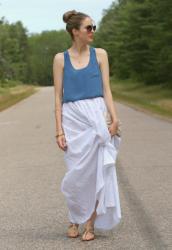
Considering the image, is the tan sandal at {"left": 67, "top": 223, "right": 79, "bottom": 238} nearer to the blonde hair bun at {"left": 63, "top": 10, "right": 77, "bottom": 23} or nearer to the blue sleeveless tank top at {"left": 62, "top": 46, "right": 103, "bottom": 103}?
the blue sleeveless tank top at {"left": 62, "top": 46, "right": 103, "bottom": 103}

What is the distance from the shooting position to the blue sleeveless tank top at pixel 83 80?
5.58 metres

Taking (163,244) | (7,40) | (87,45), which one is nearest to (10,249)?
(163,244)

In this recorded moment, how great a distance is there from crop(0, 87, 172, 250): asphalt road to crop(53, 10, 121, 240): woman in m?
0.37

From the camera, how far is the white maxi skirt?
5523mm

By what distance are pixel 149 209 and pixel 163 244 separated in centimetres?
154

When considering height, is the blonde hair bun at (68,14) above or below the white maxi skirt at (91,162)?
above

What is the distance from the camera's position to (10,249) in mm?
5617

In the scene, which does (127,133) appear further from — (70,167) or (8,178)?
(70,167)

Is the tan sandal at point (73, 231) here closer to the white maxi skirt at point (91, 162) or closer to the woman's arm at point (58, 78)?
the white maxi skirt at point (91, 162)

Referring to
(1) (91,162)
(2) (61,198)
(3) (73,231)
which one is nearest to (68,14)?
(1) (91,162)

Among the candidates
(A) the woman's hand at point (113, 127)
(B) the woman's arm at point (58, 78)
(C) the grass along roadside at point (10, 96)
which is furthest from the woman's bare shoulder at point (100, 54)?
(C) the grass along roadside at point (10, 96)

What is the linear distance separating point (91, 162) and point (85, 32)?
1075 millimetres

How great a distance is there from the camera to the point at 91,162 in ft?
18.3

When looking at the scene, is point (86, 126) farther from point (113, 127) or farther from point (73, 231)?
point (73, 231)
